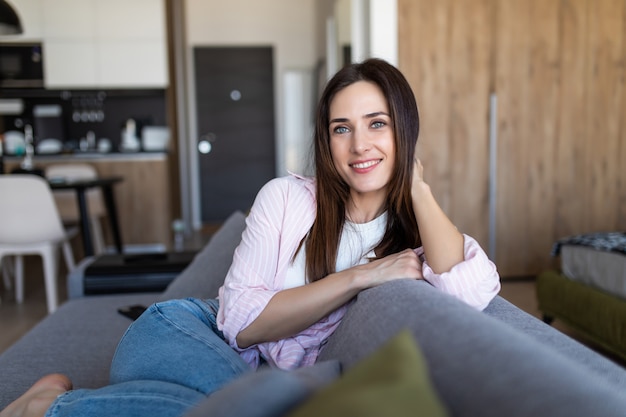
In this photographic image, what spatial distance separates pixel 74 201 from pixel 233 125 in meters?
2.73

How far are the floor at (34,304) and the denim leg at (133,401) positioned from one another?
7.43 feet

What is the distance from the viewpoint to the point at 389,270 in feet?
3.81

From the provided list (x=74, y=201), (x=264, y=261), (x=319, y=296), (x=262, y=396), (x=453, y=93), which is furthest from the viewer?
(x=74, y=201)

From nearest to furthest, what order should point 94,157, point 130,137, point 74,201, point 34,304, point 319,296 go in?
point 319,296
point 34,304
point 74,201
point 94,157
point 130,137

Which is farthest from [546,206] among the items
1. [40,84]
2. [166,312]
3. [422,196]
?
[40,84]

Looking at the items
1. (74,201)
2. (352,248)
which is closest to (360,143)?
(352,248)

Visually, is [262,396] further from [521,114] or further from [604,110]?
[604,110]

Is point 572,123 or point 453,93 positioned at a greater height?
point 453,93

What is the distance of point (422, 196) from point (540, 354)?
62 centimetres

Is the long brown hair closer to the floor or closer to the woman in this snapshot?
the woman

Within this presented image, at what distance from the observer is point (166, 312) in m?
1.20

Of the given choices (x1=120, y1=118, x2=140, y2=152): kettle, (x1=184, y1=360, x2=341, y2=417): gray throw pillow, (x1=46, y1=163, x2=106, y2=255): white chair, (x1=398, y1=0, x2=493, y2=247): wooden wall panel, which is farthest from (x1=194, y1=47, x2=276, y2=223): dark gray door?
(x1=184, y1=360, x2=341, y2=417): gray throw pillow

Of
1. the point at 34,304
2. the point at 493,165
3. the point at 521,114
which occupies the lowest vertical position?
the point at 34,304

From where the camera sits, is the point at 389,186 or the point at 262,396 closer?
the point at 262,396
